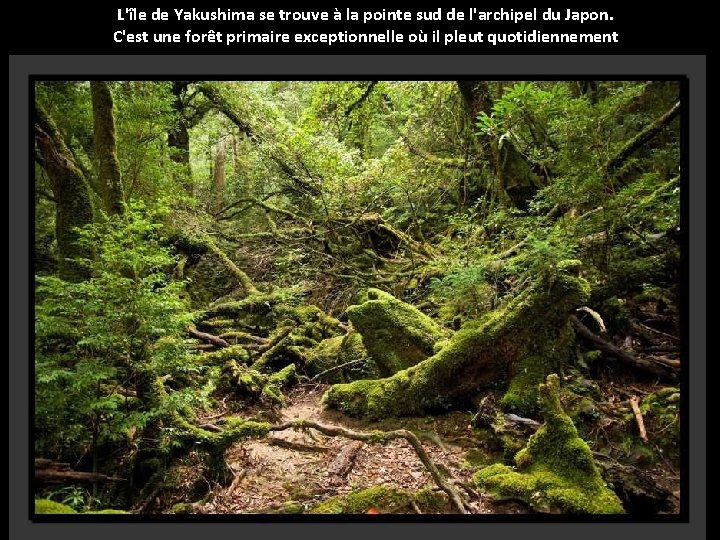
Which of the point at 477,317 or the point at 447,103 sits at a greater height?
the point at 447,103

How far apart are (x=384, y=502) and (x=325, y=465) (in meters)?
1.35

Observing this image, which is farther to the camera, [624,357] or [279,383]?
[279,383]

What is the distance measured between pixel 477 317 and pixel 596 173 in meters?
2.62

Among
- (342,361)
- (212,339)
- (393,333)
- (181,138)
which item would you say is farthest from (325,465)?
(181,138)

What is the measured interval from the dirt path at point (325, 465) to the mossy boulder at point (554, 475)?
13.2 inches

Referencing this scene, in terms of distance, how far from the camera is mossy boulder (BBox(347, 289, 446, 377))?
23.3ft

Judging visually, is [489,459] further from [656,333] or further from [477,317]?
[656,333]

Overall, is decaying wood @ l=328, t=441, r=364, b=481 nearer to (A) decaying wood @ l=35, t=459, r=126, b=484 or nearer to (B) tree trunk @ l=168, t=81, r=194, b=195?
(A) decaying wood @ l=35, t=459, r=126, b=484

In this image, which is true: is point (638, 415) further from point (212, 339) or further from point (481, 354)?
point (212, 339)

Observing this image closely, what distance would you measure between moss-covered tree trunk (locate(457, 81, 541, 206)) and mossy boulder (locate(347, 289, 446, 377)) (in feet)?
13.2

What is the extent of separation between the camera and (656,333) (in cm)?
665

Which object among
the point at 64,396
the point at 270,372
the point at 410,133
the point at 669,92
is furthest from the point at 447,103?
the point at 64,396

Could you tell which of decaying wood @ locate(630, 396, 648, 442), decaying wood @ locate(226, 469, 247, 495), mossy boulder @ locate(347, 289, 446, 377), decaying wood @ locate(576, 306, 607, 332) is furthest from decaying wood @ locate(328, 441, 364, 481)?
decaying wood @ locate(576, 306, 607, 332)

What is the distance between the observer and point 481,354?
6.05 m
